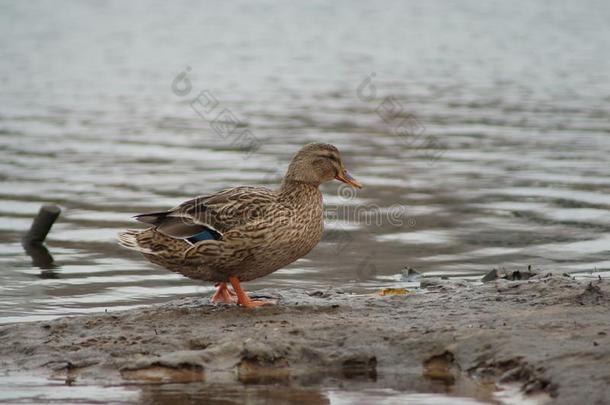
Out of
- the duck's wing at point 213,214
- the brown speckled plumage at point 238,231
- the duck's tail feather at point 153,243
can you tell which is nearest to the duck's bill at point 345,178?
the brown speckled plumage at point 238,231

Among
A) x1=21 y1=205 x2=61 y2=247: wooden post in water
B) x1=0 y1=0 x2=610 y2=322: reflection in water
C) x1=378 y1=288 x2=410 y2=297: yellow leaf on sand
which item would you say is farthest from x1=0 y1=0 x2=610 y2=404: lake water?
x1=378 y1=288 x2=410 y2=297: yellow leaf on sand

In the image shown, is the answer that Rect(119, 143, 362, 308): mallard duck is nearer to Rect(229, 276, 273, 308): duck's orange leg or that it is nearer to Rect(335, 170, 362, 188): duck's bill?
A: Rect(229, 276, 273, 308): duck's orange leg

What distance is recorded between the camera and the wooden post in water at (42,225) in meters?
10.5

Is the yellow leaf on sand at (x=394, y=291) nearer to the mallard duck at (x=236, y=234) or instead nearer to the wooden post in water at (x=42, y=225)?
the mallard duck at (x=236, y=234)

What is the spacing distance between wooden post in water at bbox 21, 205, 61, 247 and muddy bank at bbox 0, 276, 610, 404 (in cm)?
314

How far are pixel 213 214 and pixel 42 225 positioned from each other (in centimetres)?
344

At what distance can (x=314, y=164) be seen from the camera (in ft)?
26.4

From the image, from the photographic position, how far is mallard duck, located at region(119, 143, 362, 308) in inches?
295

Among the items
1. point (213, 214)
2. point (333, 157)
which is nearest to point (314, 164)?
point (333, 157)

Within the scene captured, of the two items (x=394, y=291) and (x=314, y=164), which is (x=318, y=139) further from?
(x=314, y=164)

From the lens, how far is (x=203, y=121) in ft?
64.4

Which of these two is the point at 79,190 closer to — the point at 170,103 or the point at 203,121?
the point at 203,121

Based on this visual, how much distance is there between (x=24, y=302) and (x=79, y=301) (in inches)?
15.8

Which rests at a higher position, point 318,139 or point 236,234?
point 318,139
